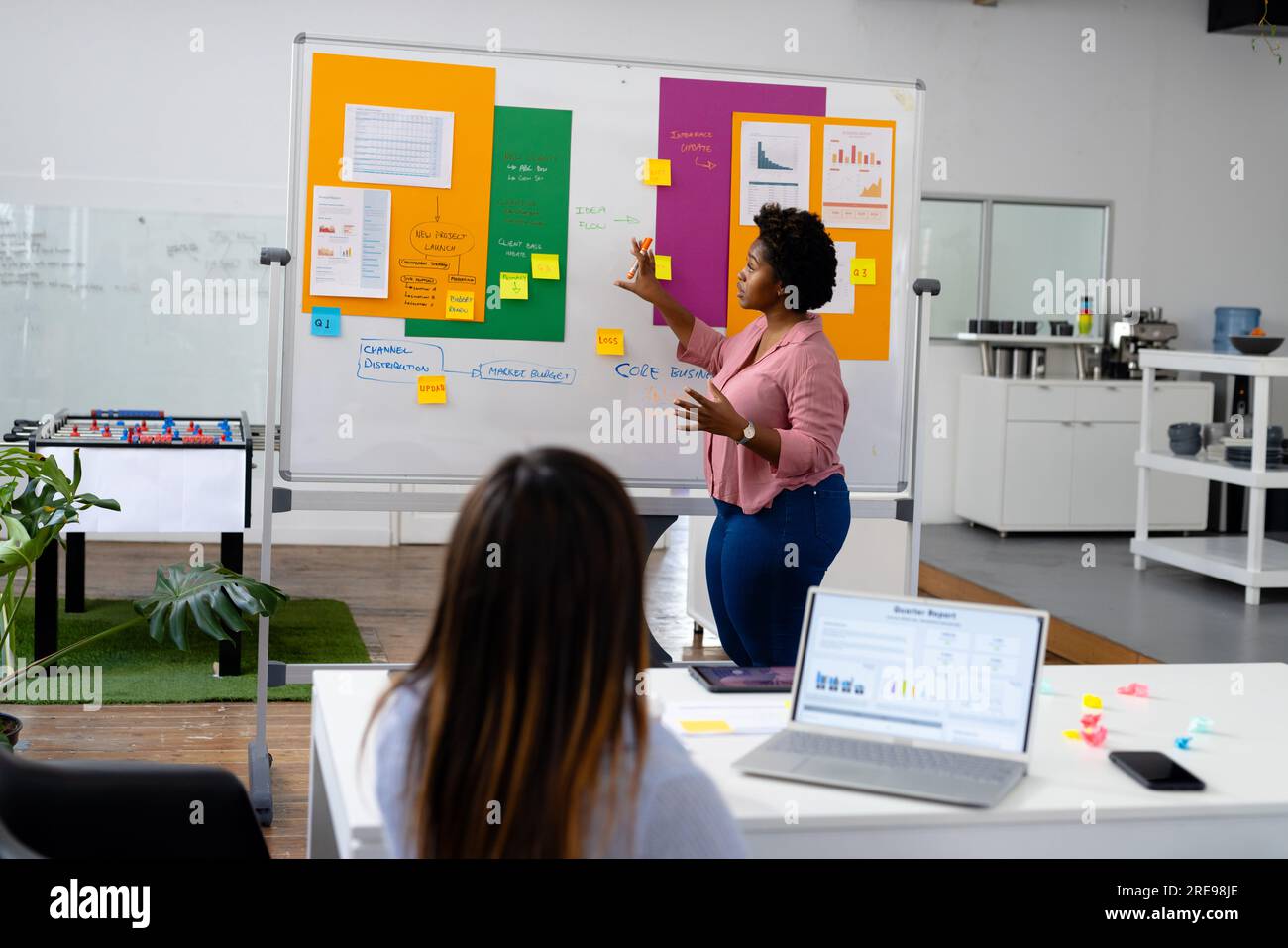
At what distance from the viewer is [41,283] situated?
22.3 feet

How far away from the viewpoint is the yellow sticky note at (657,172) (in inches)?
145

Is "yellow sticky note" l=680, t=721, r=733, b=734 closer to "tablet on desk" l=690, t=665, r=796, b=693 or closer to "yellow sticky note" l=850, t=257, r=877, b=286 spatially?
"tablet on desk" l=690, t=665, r=796, b=693

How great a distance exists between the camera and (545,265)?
3.63 meters

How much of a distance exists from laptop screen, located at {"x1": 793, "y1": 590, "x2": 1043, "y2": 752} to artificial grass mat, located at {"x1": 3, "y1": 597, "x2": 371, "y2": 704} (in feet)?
9.45

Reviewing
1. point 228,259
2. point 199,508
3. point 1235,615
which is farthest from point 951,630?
point 228,259

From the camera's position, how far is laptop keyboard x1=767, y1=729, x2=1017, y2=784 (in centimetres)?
179

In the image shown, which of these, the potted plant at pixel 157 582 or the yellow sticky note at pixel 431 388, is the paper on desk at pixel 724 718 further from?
the yellow sticky note at pixel 431 388

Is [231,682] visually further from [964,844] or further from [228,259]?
[964,844]

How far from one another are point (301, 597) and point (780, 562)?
11.5 ft

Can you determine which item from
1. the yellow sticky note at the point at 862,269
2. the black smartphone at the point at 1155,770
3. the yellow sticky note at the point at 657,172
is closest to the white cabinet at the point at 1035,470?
the yellow sticky note at the point at 862,269

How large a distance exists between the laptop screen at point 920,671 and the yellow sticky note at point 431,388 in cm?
187

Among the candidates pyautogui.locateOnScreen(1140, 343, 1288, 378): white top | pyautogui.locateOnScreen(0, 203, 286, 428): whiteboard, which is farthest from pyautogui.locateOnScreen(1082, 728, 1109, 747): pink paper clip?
pyautogui.locateOnScreen(0, 203, 286, 428): whiteboard

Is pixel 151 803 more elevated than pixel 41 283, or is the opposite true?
pixel 41 283
